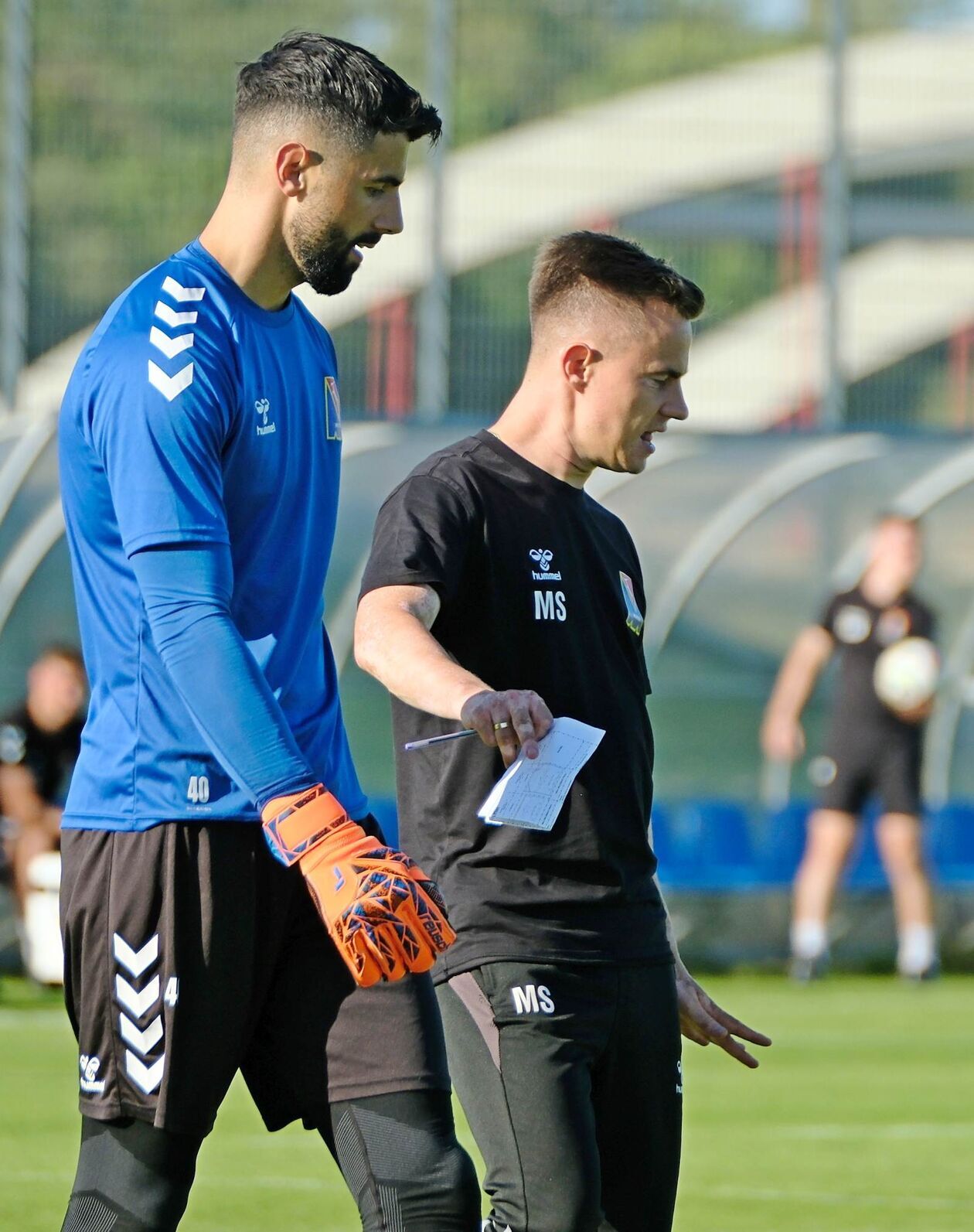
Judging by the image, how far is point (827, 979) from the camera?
13.3 metres

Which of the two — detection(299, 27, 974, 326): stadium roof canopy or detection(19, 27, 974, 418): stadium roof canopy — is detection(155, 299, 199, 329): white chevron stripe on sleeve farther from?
detection(299, 27, 974, 326): stadium roof canopy

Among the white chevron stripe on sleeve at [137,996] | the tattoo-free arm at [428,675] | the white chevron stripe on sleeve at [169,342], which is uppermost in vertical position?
the white chevron stripe on sleeve at [169,342]

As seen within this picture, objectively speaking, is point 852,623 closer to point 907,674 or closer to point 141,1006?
point 907,674

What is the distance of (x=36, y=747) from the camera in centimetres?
1231

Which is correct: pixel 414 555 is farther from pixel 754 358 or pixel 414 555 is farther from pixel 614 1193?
pixel 754 358

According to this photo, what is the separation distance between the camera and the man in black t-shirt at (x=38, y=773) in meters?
12.0

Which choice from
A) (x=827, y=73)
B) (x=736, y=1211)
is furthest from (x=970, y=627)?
(x=736, y=1211)

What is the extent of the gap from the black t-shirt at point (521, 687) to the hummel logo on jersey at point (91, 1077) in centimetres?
73

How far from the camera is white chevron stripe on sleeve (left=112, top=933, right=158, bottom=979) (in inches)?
141

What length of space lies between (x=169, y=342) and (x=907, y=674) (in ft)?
32.0

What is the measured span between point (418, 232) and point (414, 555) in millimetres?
11103

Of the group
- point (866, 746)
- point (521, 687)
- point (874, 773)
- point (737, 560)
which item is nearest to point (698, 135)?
point (737, 560)

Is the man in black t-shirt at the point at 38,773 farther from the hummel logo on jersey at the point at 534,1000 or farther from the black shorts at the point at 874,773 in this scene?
the hummel logo on jersey at the point at 534,1000

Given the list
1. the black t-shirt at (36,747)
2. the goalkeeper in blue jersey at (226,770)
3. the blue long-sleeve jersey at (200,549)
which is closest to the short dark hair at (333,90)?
the goalkeeper in blue jersey at (226,770)
